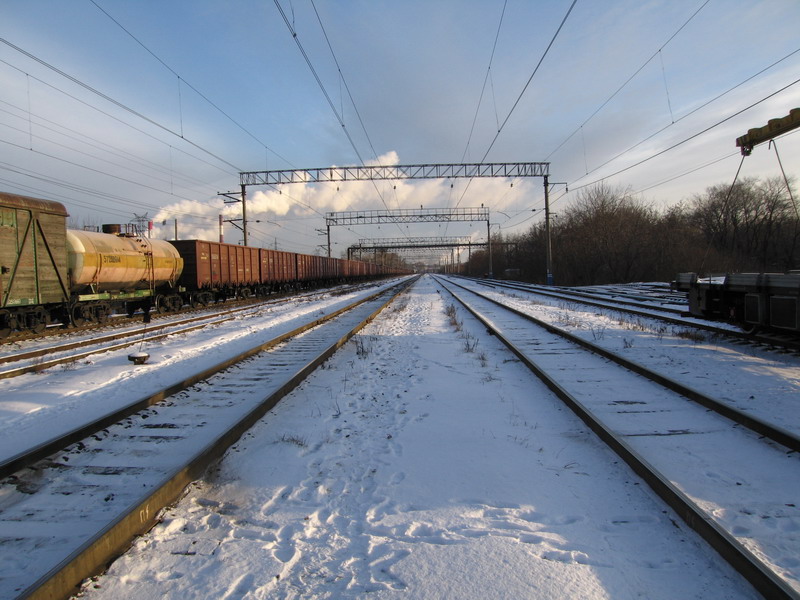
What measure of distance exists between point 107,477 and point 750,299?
1066cm

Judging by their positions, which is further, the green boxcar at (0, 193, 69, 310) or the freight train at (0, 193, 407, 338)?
the freight train at (0, 193, 407, 338)

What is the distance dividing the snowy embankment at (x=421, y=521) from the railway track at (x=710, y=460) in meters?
0.15

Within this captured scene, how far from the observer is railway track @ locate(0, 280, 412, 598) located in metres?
2.37

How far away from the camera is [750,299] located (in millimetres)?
8508

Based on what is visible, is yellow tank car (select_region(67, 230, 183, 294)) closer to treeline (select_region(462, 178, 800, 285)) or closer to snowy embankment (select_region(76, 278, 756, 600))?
snowy embankment (select_region(76, 278, 756, 600))

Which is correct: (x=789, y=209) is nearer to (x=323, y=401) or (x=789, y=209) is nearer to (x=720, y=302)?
(x=720, y=302)

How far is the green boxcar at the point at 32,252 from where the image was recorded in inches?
400

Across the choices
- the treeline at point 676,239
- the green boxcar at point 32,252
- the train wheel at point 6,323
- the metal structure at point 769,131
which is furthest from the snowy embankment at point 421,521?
the treeline at point 676,239

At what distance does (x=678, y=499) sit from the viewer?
109 inches

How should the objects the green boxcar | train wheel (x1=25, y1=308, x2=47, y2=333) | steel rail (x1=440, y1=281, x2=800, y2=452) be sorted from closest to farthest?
steel rail (x1=440, y1=281, x2=800, y2=452), the green boxcar, train wheel (x1=25, y1=308, x2=47, y2=333)

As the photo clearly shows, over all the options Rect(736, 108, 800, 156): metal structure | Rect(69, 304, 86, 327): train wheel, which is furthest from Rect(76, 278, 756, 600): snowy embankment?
Rect(69, 304, 86, 327): train wheel

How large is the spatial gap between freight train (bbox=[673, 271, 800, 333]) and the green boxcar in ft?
53.1

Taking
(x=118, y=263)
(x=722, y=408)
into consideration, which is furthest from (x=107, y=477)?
(x=118, y=263)

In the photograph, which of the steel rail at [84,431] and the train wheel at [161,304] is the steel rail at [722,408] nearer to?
the steel rail at [84,431]
